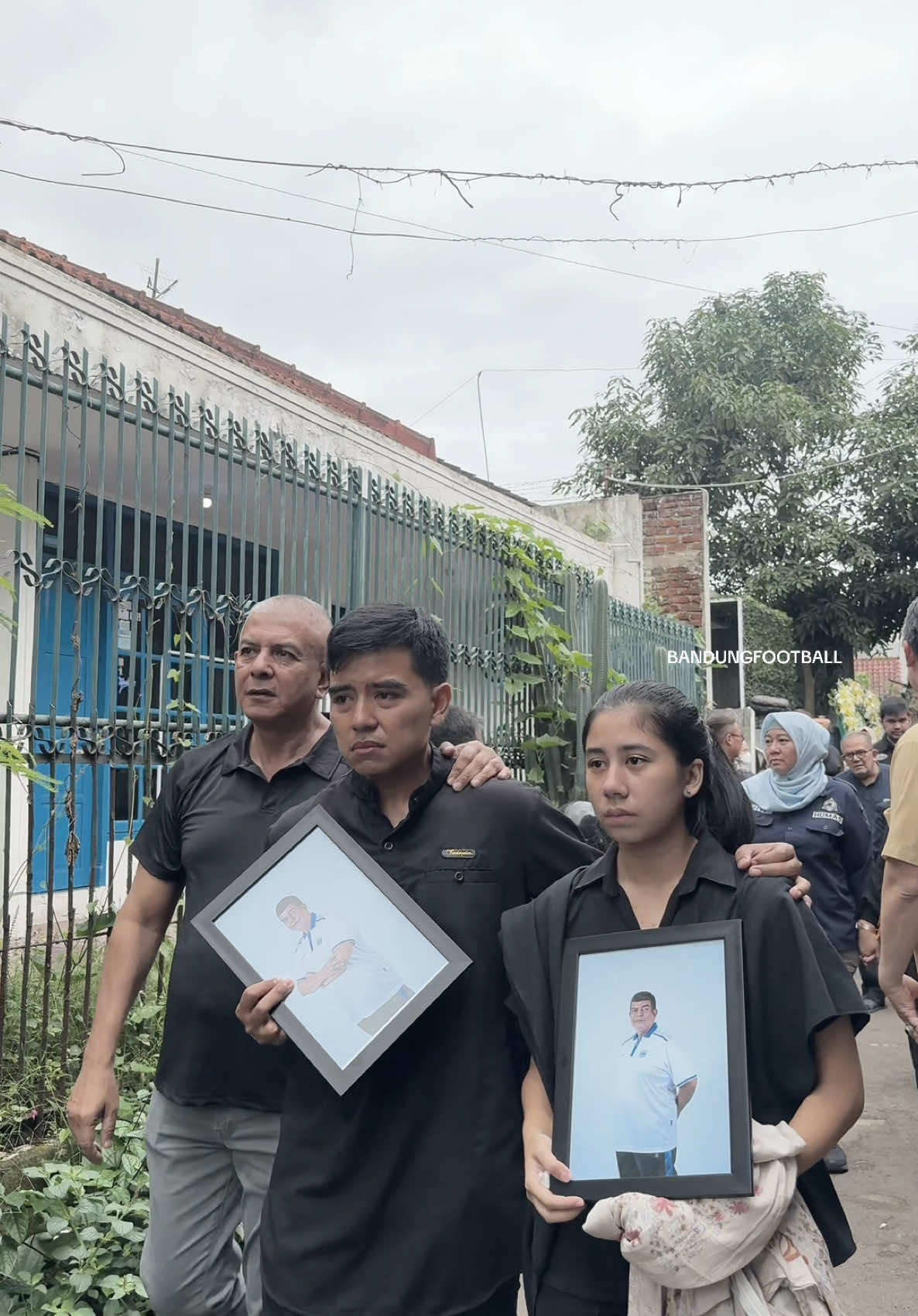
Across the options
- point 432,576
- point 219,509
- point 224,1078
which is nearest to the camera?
point 224,1078

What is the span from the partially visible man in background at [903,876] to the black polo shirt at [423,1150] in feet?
4.87

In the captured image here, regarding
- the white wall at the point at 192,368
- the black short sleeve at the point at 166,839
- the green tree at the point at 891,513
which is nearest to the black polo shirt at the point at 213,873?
the black short sleeve at the point at 166,839

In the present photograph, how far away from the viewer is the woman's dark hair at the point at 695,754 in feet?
6.50

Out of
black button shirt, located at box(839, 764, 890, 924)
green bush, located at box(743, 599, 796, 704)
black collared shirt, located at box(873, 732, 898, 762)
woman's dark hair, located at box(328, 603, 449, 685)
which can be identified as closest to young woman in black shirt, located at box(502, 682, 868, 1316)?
woman's dark hair, located at box(328, 603, 449, 685)

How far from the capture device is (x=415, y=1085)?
6.66ft

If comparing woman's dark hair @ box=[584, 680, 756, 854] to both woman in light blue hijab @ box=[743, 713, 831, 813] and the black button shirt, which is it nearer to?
woman in light blue hijab @ box=[743, 713, 831, 813]

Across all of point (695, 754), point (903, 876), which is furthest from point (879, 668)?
point (695, 754)

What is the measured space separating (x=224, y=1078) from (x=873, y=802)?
Answer: 569cm

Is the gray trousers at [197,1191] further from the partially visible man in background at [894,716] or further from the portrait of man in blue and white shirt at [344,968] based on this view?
the partially visible man in background at [894,716]

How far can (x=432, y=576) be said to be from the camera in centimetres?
656

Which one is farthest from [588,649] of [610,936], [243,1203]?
[610,936]

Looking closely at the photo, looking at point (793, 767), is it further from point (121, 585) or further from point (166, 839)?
point (166, 839)

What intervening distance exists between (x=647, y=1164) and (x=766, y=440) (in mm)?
22805

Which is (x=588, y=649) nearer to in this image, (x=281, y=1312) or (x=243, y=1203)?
(x=243, y=1203)
